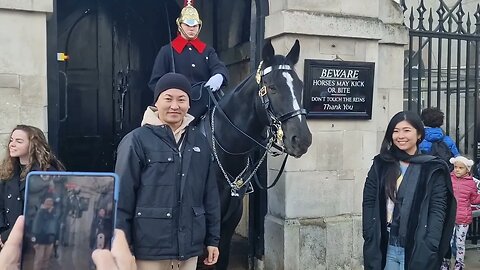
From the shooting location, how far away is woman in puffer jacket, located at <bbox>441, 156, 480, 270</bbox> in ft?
19.8

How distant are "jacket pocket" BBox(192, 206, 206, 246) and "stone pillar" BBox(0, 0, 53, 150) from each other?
229 cm

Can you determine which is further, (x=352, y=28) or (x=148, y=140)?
(x=352, y=28)

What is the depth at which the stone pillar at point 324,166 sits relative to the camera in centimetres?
573

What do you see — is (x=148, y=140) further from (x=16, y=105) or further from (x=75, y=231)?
(x=16, y=105)

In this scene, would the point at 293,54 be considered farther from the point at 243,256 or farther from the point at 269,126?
the point at 243,256

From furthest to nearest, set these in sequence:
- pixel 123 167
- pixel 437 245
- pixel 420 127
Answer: pixel 420 127
pixel 437 245
pixel 123 167

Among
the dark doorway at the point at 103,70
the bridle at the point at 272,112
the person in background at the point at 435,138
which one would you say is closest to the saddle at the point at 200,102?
the bridle at the point at 272,112

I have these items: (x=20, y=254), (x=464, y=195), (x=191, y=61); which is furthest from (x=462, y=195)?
(x=20, y=254)

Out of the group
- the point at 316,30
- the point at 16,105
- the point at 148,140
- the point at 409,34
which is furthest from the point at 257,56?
the point at 148,140

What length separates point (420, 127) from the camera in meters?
3.55

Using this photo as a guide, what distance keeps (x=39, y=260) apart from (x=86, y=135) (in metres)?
5.29

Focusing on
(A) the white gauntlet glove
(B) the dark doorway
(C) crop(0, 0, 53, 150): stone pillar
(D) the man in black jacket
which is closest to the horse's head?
(A) the white gauntlet glove

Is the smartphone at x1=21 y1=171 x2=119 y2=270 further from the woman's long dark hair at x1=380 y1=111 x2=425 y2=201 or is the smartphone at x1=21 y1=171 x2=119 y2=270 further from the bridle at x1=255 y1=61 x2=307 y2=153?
the bridle at x1=255 y1=61 x2=307 y2=153

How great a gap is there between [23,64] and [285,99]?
7.69 feet
